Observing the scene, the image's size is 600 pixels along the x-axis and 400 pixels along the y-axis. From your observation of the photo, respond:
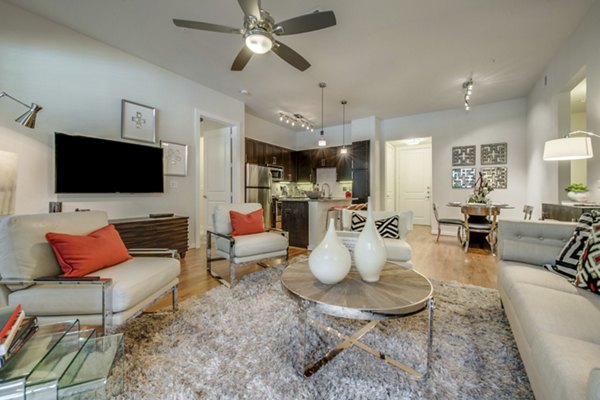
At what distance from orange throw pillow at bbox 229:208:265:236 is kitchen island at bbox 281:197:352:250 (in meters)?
1.28

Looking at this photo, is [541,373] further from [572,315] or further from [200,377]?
[200,377]

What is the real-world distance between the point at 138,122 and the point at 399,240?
12.3 feet

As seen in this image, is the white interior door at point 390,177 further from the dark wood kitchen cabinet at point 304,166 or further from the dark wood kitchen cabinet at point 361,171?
the dark wood kitchen cabinet at point 304,166

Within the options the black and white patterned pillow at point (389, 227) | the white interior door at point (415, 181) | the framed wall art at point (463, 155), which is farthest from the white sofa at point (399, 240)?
the white interior door at point (415, 181)

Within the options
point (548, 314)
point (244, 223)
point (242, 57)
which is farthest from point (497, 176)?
point (242, 57)

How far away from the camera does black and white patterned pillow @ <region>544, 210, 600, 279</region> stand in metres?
1.58

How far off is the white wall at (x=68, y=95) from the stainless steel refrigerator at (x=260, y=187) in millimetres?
1634

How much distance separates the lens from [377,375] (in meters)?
1.31

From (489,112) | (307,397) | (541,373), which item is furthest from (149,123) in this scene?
(489,112)

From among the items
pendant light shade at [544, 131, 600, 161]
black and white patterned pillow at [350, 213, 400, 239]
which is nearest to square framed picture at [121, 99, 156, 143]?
black and white patterned pillow at [350, 213, 400, 239]

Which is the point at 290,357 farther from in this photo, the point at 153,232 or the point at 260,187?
the point at 260,187

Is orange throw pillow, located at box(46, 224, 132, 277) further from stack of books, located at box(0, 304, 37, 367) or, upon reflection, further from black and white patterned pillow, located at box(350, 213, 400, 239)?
black and white patterned pillow, located at box(350, 213, 400, 239)

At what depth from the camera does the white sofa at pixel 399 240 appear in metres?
2.50

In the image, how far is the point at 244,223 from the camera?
2.97 m
